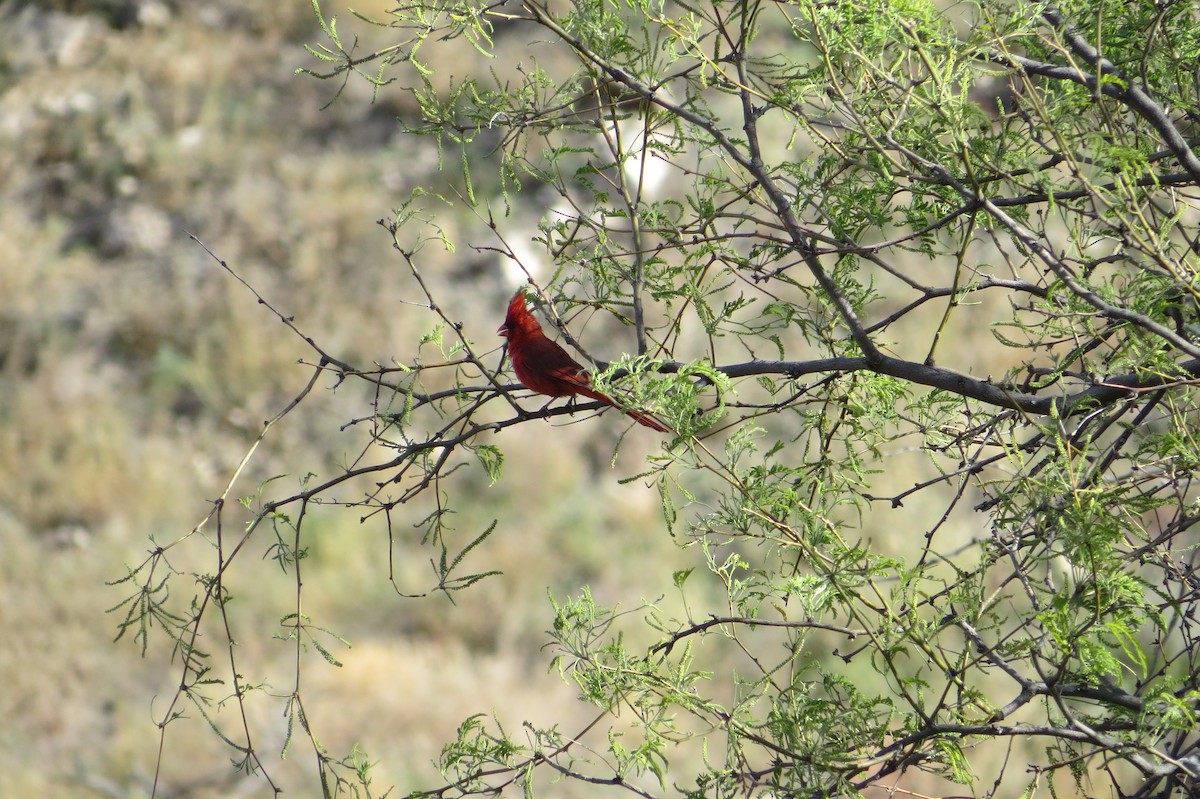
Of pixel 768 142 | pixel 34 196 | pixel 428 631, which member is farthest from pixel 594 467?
pixel 34 196

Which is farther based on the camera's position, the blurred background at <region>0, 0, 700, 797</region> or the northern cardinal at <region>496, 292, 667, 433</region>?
the blurred background at <region>0, 0, 700, 797</region>

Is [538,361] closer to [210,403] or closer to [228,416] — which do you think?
[228,416]

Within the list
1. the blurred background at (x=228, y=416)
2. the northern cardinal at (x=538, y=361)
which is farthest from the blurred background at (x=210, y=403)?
the northern cardinal at (x=538, y=361)

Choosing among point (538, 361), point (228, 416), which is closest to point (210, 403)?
point (228, 416)

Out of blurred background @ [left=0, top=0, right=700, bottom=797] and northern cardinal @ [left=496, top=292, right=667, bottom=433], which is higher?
blurred background @ [left=0, top=0, right=700, bottom=797]

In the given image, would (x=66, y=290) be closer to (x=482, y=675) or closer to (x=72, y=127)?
(x=72, y=127)

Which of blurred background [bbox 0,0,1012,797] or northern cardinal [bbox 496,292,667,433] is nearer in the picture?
northern cardinal [bbox 496,292,667,433]

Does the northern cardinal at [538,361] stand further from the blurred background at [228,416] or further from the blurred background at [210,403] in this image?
the blurred background at [210,403]

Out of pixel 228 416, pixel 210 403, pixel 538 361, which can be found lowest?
pixel 538 361

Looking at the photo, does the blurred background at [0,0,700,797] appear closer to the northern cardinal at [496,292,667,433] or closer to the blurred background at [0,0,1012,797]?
the blurred background at [0,0,1012,797]

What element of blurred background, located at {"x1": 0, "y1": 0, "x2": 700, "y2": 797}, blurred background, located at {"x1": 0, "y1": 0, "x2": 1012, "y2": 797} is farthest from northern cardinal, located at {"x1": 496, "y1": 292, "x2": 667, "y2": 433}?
blurred background, located at {"x1": 0, "y1": 0, "x2": 700, "y2": 797}

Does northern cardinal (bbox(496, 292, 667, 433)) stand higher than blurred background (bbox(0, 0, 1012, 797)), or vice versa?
blurred background (bbox(0, 0, 1012, 797))

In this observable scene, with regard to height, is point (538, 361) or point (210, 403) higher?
point (210, 403)

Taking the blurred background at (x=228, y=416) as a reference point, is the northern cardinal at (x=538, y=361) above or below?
below
